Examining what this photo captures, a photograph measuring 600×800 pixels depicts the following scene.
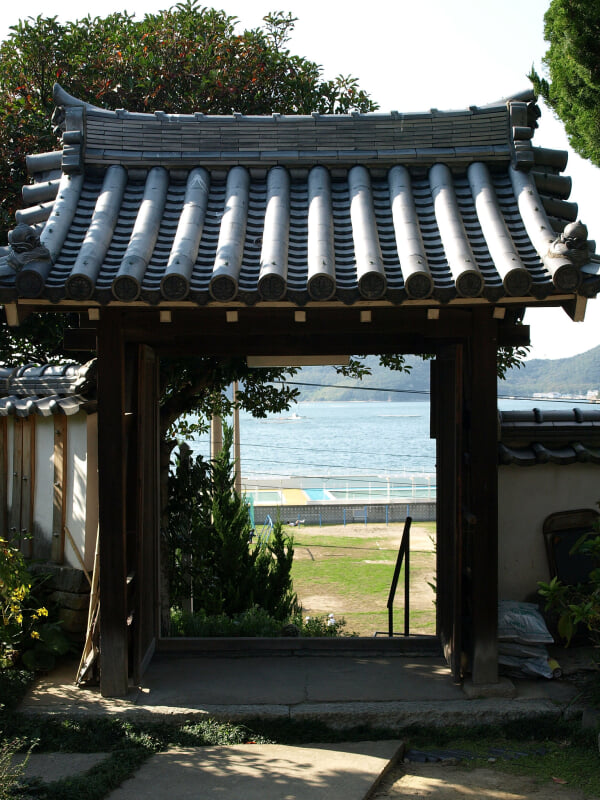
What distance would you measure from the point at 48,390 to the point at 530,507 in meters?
4.62

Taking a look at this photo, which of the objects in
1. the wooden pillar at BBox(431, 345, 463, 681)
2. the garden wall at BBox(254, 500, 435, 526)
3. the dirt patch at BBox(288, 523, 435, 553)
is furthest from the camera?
the garden wall at BBox(254, 500, 435, 526)

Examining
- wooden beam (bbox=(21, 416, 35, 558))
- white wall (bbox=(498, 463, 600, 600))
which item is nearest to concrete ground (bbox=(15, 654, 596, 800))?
white wall (bbox=(498, 463, 600, 600))

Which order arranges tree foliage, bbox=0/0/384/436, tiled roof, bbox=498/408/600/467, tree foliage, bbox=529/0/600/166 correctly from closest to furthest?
tiled roof, bbox=498/408/600/467 < tree foliage, bbox=529/0/600/166 < tree foliage, bbox=0/0/384/436

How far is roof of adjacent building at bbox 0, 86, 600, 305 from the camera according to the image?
16.7ft

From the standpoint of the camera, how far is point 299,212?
6219 mm

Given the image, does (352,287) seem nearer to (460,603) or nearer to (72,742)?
(460,603)

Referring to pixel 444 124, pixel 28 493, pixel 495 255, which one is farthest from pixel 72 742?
pixel 444 124

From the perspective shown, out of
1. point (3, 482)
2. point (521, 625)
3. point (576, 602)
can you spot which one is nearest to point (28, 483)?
point (3, 482)

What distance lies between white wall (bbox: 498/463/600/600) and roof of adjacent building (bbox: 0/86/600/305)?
7.56 ft

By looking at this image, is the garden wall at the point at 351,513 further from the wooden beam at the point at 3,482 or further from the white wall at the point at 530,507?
the white wall at the point at 530,507

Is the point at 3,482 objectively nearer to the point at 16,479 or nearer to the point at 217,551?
the point at 16,479

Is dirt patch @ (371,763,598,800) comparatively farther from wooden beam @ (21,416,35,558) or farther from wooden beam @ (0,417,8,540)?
wooden beam @ (0,417,8,540)

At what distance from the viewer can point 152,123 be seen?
668 cm

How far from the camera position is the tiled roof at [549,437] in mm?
6836
